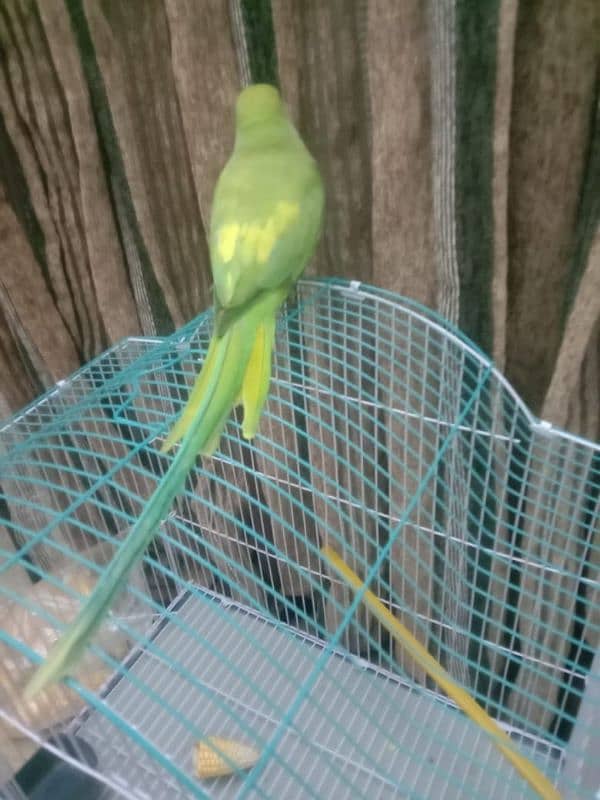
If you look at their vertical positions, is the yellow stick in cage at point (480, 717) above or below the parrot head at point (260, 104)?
below

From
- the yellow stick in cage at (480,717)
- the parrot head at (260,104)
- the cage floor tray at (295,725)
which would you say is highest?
the parrot head at (260,104)

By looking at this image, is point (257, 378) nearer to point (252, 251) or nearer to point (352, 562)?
point (252, 251)

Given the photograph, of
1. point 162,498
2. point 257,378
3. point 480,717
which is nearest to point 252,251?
point 257,378

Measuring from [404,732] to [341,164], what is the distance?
2.43ft

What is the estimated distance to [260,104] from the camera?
0.53 meters

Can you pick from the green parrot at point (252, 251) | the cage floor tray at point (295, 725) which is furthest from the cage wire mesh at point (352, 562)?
the green parrot at point (252, 251)

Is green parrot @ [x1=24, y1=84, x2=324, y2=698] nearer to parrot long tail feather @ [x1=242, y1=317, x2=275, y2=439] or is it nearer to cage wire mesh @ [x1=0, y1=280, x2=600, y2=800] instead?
parrot long tail feather @ [x1=242, y1=317, x2=275, y2=439]

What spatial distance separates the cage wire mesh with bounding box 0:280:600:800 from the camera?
0.66 metres

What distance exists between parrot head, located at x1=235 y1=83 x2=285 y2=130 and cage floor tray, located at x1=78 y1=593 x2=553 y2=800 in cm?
58

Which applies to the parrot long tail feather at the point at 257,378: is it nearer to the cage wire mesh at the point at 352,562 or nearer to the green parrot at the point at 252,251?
the green parrot at the point at 252,251

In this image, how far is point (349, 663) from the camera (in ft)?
2.93

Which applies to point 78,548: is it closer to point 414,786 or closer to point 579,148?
point 414,786

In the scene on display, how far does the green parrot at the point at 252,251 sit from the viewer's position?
19.1 inches

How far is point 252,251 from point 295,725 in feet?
1.70
